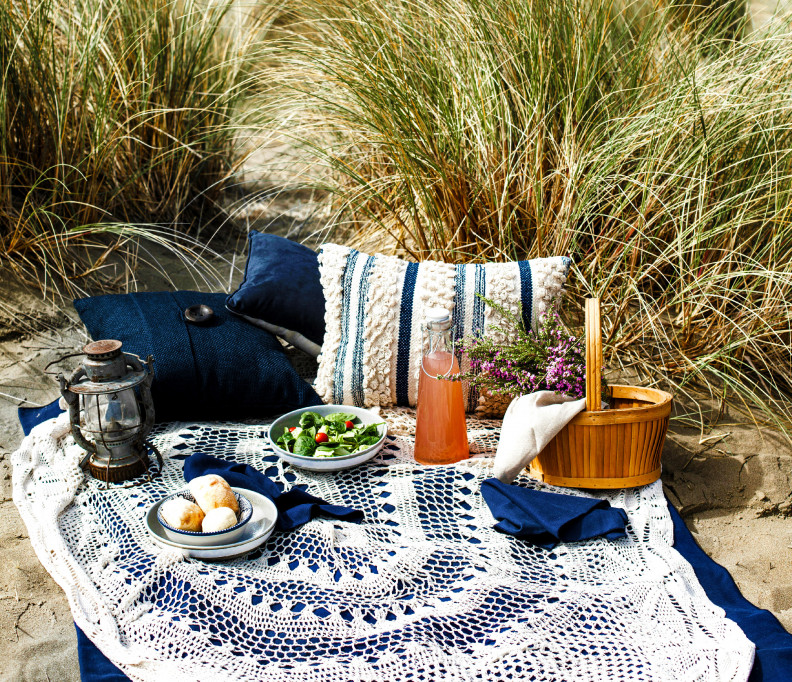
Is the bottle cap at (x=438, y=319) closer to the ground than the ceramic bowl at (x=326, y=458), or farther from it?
farther from it

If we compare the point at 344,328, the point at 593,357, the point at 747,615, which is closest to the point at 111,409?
the point at 344,328

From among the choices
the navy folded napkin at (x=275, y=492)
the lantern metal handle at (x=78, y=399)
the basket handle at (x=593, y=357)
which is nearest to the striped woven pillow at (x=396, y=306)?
the basket handle at (x=593, y=357)

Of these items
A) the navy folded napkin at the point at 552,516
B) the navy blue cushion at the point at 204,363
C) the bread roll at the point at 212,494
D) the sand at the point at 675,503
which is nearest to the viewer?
the sand at the point at 675,503

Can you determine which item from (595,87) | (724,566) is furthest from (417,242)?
(724,566)

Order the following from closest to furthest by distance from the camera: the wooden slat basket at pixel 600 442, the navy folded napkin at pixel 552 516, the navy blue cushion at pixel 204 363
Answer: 1. the navy folded napkin at pixel 552 516
2. the wooden slat basket at pixel 600 442
3. the navy blue cushion at pixel 204 363

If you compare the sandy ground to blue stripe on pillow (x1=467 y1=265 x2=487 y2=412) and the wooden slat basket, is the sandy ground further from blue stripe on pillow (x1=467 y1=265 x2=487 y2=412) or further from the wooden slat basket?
blue stripe on pillow (x1=467 y1=265 x2=487 y2=412)

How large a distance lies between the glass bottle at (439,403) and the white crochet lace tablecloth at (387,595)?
0.12 m

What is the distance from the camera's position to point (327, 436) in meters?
2.35

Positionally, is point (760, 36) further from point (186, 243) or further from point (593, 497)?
point (186, 243)

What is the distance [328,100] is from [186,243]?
1079mm

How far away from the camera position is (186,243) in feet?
12.9

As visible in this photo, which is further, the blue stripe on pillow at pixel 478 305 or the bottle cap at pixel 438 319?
the blue stripe on pillow at pixel 478 305

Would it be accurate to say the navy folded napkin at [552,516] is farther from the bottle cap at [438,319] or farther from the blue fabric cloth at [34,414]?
the blue fabric cloth at [34,414]

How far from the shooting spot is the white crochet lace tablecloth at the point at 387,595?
1632mm
